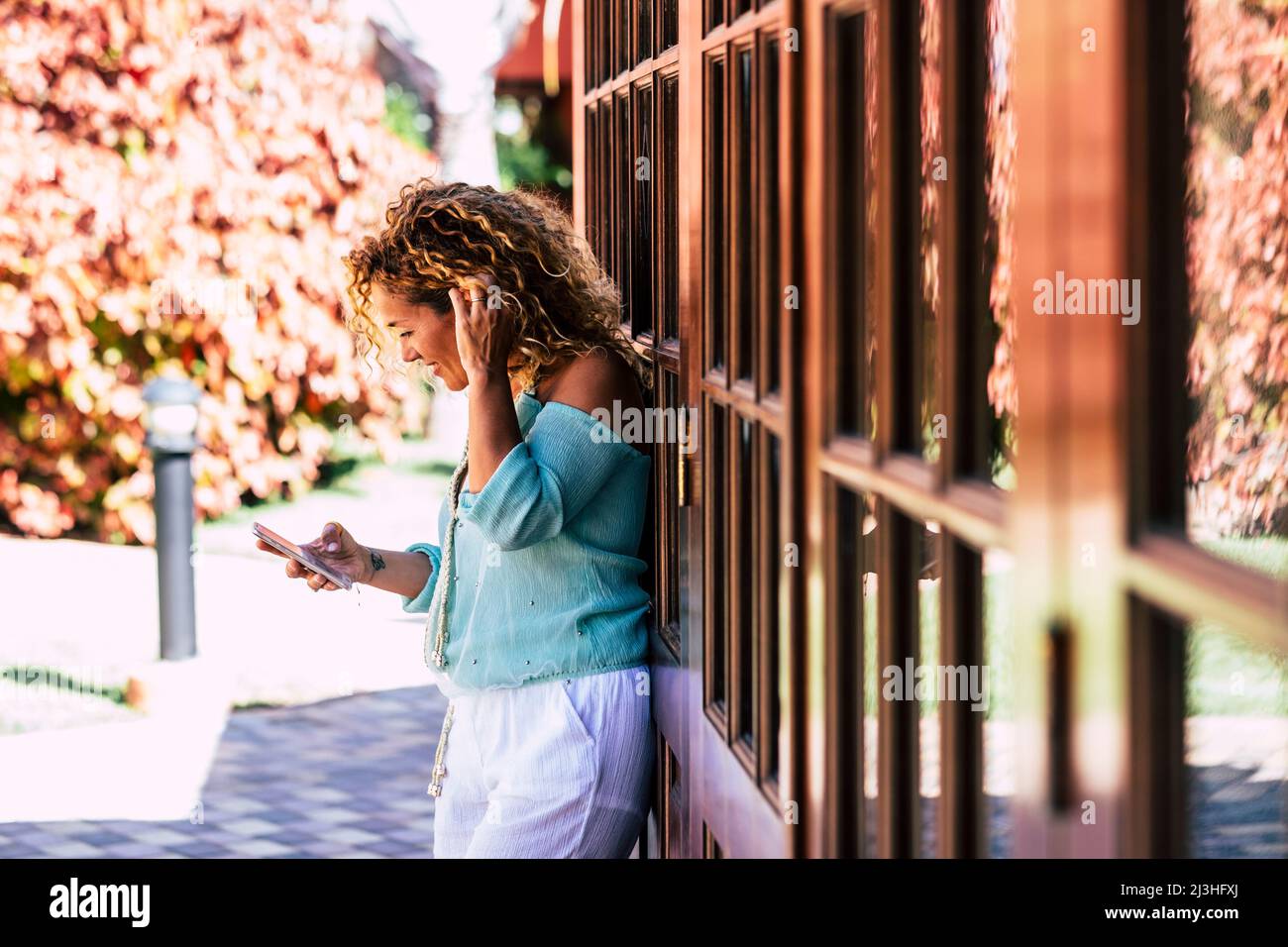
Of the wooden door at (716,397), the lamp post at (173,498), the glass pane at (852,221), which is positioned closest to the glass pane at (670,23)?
the wooden door at (716,397)

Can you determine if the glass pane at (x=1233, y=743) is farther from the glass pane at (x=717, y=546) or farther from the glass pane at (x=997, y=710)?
the glass pane at (x=717, y=546)

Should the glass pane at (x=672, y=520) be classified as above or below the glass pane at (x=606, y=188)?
below

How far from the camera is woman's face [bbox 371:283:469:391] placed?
286 centimetres

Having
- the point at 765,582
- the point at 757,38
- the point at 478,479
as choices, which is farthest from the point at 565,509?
the point at 757,38

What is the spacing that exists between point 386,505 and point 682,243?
764cm

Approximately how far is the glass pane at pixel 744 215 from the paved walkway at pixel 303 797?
3060 mm

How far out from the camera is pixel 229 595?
8297 mm

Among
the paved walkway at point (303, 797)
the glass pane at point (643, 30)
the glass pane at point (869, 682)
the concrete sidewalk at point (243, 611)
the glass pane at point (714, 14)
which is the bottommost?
the paved walkway at point (303, 797)

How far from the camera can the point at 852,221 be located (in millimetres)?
1725

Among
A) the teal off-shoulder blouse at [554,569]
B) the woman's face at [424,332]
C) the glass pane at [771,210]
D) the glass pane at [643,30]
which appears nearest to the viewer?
the glass pane at [771,210]

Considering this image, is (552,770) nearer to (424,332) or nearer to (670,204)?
(424,332)

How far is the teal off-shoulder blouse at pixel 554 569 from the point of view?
8.93ft

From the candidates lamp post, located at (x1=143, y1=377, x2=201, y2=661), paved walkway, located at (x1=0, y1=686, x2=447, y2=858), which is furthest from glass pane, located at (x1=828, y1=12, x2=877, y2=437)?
lamp post, located at (x1=143, y1=377, x2=201, y2=661)
